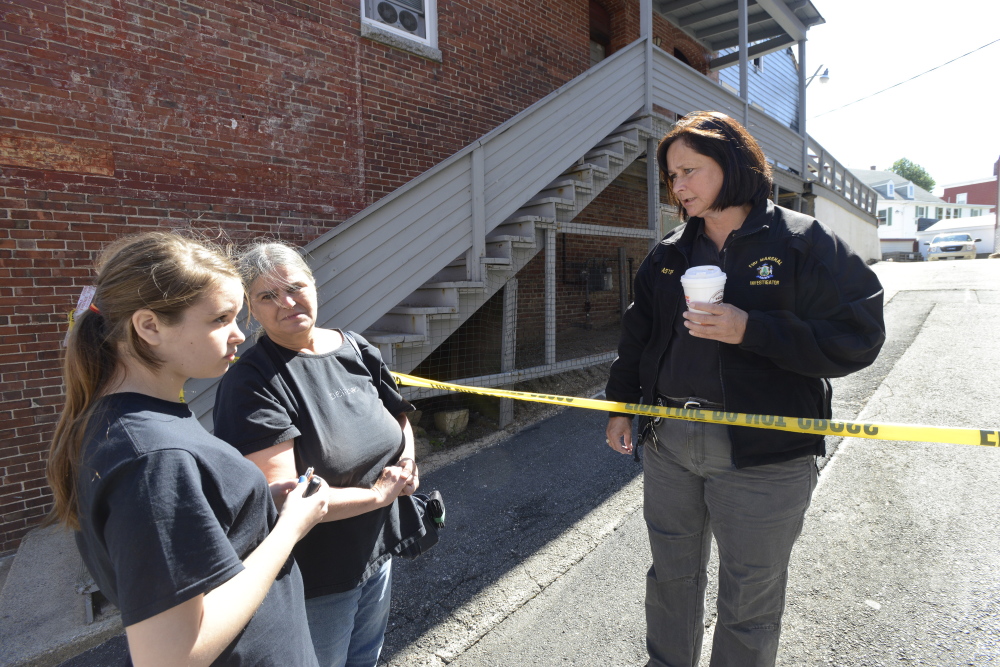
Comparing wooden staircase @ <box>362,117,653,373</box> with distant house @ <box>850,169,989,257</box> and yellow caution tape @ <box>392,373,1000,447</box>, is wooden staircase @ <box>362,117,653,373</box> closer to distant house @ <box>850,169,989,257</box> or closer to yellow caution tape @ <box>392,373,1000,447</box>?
yellow caution tape @ <box>392,373,1000,447</box>

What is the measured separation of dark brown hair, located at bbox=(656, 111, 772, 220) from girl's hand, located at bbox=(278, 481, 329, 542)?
1.57m

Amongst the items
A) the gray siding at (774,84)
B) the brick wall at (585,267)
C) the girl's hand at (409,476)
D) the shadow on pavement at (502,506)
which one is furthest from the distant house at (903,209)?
the girl's hand at (409,476)

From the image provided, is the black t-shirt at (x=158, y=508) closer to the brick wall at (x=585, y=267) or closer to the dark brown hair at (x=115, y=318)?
the dark brown hair at (x=115, y=318)

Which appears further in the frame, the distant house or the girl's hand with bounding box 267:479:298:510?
the distant house

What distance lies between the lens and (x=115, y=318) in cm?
103

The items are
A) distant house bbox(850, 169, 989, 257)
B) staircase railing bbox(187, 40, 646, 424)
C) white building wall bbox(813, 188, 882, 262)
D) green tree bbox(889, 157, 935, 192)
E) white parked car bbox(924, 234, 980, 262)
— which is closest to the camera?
staircase railing bbox(187, 40, 646, 424)

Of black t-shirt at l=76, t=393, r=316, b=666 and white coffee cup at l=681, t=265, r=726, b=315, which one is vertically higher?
white coffee cup at l=681, t=265, r=726, b=315

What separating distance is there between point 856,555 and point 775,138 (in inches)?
357

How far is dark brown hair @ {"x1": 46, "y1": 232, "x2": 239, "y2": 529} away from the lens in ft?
3.17

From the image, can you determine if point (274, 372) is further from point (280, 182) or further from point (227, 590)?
point (280, 182)

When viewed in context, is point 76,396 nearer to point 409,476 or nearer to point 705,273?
point 409,476

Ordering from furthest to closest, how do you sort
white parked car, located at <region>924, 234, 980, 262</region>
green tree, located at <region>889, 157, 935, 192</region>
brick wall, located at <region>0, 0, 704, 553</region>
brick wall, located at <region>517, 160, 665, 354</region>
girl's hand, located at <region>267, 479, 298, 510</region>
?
green tree, located at <region>889, 157, 935, 192</region>
white parked car, located at <region>924, 234, 980, 262</region>
brick wall, located at <region>517, 160, 665, 354</region>
brick wall, located at <region>0, 0, 704, 553</region>
girl's hand, located at <region>267, 479, 298, 510</region>

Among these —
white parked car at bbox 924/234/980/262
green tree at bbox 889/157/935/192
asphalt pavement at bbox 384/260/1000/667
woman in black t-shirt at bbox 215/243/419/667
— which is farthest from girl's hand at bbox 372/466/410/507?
green tree at bbox 889/157/935/192

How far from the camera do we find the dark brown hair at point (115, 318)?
0.97 meters
